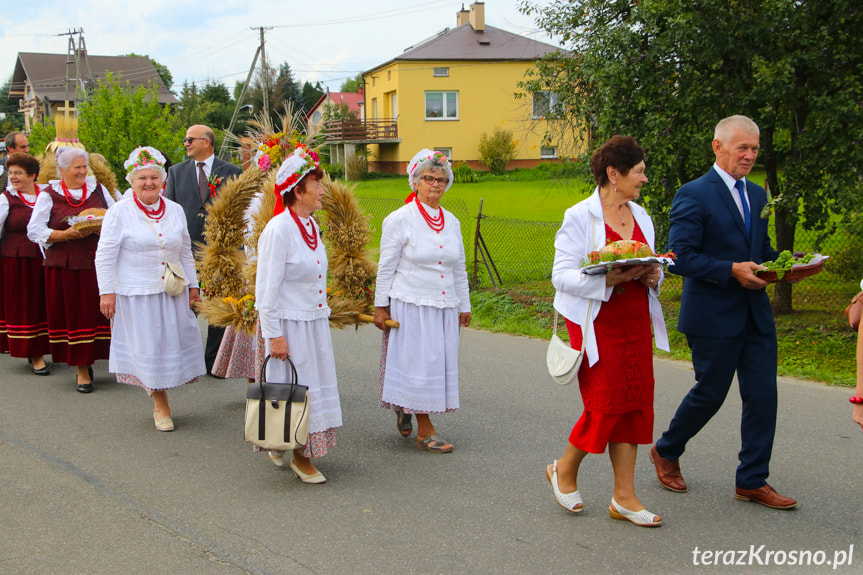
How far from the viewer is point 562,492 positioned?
15.1 ft

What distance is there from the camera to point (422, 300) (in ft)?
→ 18.9

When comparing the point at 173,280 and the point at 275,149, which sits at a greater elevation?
the point at 275,149

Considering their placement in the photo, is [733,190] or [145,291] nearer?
[733,190]

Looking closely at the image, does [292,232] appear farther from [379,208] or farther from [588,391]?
[379,208]

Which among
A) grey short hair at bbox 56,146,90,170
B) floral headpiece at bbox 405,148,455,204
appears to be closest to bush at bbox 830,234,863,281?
floral headpiece at bbox 405,148,455,204

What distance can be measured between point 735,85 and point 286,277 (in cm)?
603

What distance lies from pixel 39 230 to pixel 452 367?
4547mm

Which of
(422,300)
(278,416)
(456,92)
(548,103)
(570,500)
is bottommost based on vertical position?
(570,500)

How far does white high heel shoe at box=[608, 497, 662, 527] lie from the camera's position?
14.3ft

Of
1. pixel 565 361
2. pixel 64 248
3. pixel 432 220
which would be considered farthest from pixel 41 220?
pixel 565 361

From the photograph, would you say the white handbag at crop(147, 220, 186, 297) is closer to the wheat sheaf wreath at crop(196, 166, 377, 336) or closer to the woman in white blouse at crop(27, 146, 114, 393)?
the wheat sheaf wreath at crop(196, 166, 377, 336)

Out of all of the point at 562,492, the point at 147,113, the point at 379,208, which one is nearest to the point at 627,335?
the point at 562,492

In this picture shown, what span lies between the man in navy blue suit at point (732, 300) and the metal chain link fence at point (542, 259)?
4.74 m

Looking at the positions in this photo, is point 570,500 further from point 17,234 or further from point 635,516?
point 17,234
